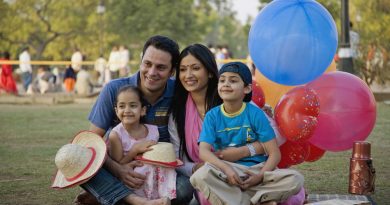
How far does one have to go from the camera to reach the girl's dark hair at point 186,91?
17.6 ft

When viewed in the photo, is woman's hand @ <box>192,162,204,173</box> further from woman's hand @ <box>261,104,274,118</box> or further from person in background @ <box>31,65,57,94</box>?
person in background @ <box>31,65,57,94</box>

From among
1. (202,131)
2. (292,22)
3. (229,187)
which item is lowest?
(229,187)

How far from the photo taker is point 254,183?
4.91 m

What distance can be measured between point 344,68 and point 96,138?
35.1 feet

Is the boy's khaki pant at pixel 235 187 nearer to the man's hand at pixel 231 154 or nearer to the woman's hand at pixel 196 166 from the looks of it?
the man's hand at pixel 231 154

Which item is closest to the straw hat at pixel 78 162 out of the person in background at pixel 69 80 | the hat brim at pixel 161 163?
the hat brim at pixel 161 163

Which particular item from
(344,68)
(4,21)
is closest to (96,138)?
(344,68)

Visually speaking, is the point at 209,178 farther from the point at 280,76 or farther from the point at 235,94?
the point at 280,76

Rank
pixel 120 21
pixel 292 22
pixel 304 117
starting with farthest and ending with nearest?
pixel 120 21 < pixel 292 22 < pixel 304 117

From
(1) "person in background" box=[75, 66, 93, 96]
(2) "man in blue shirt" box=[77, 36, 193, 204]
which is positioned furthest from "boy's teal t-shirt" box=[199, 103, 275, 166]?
(1) "person in background" box=[75, 66, 93, 96]

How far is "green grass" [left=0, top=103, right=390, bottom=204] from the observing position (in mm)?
6238

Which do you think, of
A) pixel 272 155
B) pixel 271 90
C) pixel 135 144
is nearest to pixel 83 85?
pixel 271 90

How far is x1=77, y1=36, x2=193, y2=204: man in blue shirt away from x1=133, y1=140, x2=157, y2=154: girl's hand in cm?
10

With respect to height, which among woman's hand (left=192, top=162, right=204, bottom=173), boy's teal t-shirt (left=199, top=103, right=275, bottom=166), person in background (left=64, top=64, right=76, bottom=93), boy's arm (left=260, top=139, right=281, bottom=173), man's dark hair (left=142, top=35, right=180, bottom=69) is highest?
man's dark hair (left=142, top=35, right=180, bottom=69)
